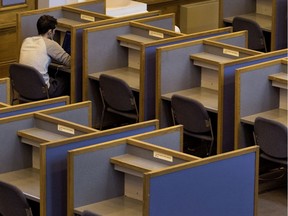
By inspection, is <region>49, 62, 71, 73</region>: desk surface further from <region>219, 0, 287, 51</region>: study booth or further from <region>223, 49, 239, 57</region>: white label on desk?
<region>219, 0, 287, 51</region>: study booth

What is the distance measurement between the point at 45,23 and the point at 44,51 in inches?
8.8

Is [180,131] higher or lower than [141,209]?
higher

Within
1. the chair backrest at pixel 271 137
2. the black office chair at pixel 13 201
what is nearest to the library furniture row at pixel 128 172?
the black office chair at pixel 13 201

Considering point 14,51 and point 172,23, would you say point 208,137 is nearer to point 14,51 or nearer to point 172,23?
point 172,23

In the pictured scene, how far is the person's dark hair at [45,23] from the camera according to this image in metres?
8.02

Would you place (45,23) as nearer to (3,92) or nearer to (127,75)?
(127,75)

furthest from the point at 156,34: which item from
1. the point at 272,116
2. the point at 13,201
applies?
the point at 13,201

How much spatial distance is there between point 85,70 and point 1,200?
247 centimetres

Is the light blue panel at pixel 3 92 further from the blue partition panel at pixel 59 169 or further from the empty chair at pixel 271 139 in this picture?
the empty chair at pixel 271 139

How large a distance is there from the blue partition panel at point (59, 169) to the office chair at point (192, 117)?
130cm

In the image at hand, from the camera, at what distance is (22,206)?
5605 millimetres

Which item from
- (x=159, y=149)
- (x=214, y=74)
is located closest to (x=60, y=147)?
(x=159, y=149)

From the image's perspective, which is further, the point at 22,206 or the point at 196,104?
the point at 196,104

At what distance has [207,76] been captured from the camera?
7.66 metres
